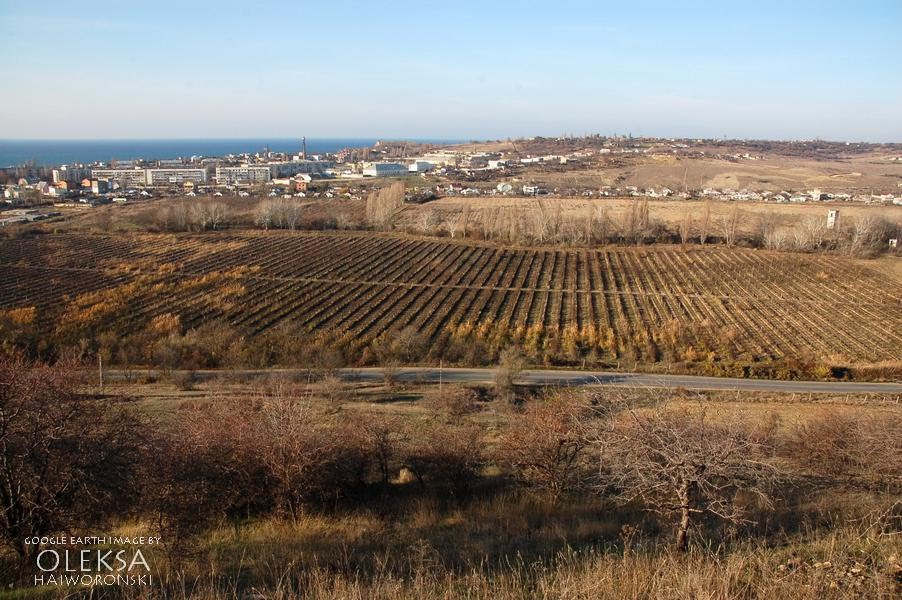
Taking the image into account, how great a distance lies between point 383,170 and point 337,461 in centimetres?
11614

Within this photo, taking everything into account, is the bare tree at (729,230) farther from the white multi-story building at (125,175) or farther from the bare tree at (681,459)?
the white multi-story building at (125,175)

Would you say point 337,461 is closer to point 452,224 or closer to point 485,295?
point 485,295

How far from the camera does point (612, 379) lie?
19422 mm

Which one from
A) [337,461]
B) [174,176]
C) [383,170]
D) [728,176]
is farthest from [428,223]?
[174,176]

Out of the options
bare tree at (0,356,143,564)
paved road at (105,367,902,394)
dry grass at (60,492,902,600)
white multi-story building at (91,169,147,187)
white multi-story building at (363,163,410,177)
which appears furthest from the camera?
white multi-story building at (363,163,410,177)

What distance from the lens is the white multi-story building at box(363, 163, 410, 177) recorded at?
118 metres

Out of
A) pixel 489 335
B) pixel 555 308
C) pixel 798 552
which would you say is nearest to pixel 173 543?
pixel 798 552

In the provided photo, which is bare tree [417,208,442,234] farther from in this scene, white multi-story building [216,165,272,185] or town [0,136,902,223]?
white multi-story building [216,165,272,185]

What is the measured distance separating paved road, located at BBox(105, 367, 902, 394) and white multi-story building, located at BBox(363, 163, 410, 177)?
99129 millimetres

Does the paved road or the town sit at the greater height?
the town

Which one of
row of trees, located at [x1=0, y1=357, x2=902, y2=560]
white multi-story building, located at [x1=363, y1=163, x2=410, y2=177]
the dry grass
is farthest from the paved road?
white multi-story building, located at [x1=363, y1=163, x2=410, y2=177]

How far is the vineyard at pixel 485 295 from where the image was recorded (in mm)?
23812

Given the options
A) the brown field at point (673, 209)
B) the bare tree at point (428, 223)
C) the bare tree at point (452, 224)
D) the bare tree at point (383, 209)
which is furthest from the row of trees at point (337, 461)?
the brown field at point (673, 209)

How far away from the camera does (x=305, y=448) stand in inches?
302
